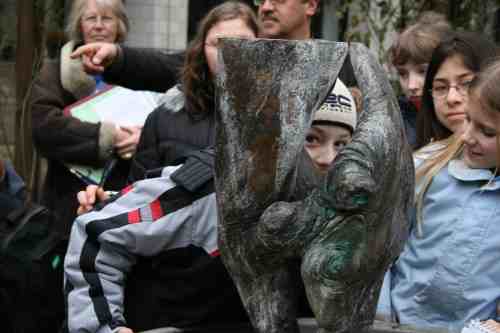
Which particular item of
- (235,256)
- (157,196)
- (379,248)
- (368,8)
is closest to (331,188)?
(379,248)

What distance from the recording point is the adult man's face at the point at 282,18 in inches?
116

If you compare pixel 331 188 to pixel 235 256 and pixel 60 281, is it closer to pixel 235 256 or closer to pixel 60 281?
pixel 235 256

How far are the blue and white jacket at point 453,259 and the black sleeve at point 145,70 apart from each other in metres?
1.08

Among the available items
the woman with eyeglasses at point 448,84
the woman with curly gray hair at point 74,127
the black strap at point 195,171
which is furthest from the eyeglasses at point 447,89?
the woman with curly gray hair at point 74,127

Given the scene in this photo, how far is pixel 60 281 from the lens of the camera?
292 centimetres

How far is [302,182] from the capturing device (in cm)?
173

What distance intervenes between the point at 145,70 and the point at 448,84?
1015 mm

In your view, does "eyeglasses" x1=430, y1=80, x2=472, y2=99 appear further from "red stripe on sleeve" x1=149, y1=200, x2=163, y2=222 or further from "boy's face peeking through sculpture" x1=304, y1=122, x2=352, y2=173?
"red stripe on sleeve" x1=149, y1=200, x2=163, y2=222

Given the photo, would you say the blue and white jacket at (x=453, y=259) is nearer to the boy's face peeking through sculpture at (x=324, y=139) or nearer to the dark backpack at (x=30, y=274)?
the boy's face peeking through sculpture at (x=324, y=139)

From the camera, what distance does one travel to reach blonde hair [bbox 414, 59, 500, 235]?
2.24 metres

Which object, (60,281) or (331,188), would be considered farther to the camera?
(60,281)

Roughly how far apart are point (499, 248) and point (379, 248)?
78 centimetres

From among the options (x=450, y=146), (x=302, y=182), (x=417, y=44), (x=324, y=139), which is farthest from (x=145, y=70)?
(x=302, y=182)

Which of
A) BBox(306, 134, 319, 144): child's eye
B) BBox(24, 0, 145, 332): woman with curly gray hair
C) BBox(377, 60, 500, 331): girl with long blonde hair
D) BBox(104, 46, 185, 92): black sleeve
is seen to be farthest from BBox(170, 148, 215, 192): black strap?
BBox(24, 0, 145, 332): woman with curly gray hair
